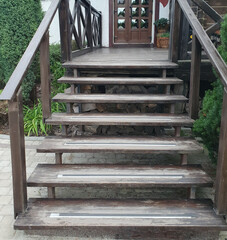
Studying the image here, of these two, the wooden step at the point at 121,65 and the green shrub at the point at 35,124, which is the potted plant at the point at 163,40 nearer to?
the green shrub at the point at 35,124

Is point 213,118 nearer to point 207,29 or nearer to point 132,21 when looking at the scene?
point 207,29

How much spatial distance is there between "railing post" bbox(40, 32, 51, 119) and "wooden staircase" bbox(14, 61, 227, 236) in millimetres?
130

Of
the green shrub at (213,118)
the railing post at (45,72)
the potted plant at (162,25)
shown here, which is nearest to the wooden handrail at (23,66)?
the railing post at (45,72)

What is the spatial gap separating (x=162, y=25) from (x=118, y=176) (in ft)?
20.3

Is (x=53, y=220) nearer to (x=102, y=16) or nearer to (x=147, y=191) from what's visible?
(x=147, y=191)

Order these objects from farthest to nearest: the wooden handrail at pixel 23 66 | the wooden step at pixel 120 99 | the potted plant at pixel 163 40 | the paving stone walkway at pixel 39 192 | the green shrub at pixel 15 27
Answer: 1. the potted plant at pixel 163 40
2. the green shrub at pixel 15 27
3. the wooden step at pixel 120 99
4. the paving stone walkway at pixel 39 192
5. the wooden handrail at pixel 23 66

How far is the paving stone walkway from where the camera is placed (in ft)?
6.93

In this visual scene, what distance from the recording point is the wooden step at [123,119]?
2.81m

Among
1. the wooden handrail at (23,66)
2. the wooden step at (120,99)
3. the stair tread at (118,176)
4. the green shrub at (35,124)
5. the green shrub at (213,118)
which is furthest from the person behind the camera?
the green shrub at (35,124)

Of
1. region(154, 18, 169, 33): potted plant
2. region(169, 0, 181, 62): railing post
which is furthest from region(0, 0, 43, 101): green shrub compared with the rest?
region(154, 18, 169, 33): potted plant

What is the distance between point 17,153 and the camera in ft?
6.72

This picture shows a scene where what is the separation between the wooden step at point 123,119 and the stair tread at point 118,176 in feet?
1.50

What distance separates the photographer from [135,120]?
9.40 feet

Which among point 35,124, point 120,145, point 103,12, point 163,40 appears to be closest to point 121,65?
point 120,145
